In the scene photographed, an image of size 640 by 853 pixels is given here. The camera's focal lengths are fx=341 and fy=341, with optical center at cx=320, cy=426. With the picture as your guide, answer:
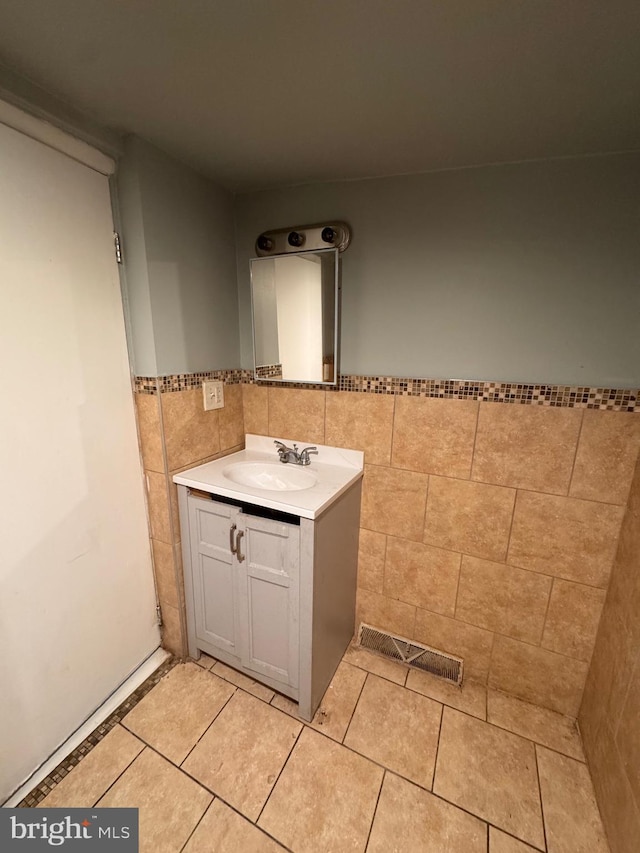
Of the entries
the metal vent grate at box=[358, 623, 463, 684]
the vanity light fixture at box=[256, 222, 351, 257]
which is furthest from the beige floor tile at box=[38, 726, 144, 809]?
the vanity light fixture at box=[256, 222, 351, 257]

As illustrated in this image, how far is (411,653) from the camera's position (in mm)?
1603

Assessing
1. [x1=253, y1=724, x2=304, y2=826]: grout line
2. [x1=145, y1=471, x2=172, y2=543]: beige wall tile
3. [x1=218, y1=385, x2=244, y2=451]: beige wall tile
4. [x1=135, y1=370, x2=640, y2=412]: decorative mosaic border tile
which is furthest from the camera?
[x1=218, y1=385, x2=244, y2=451]: beige wall tile

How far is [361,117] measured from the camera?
1019 mm

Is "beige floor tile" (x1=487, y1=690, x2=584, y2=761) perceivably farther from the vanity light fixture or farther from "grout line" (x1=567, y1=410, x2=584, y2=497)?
the vanity light fixture

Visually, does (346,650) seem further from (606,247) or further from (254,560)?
(606,247)

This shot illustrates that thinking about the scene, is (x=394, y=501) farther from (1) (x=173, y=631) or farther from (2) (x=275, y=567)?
(1) (x=173, y=631)

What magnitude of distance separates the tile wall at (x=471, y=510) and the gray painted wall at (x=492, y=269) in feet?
0.45

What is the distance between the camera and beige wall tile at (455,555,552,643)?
136cm

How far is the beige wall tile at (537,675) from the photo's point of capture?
1.36 metres

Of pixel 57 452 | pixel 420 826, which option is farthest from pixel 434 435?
pixel 57 452

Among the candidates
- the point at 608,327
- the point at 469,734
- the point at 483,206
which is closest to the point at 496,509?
the point at 608,327

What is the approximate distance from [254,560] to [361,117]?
1512 millimetres

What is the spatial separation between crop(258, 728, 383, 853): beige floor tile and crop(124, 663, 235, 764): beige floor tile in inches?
14.5

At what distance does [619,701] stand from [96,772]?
1.72 m
